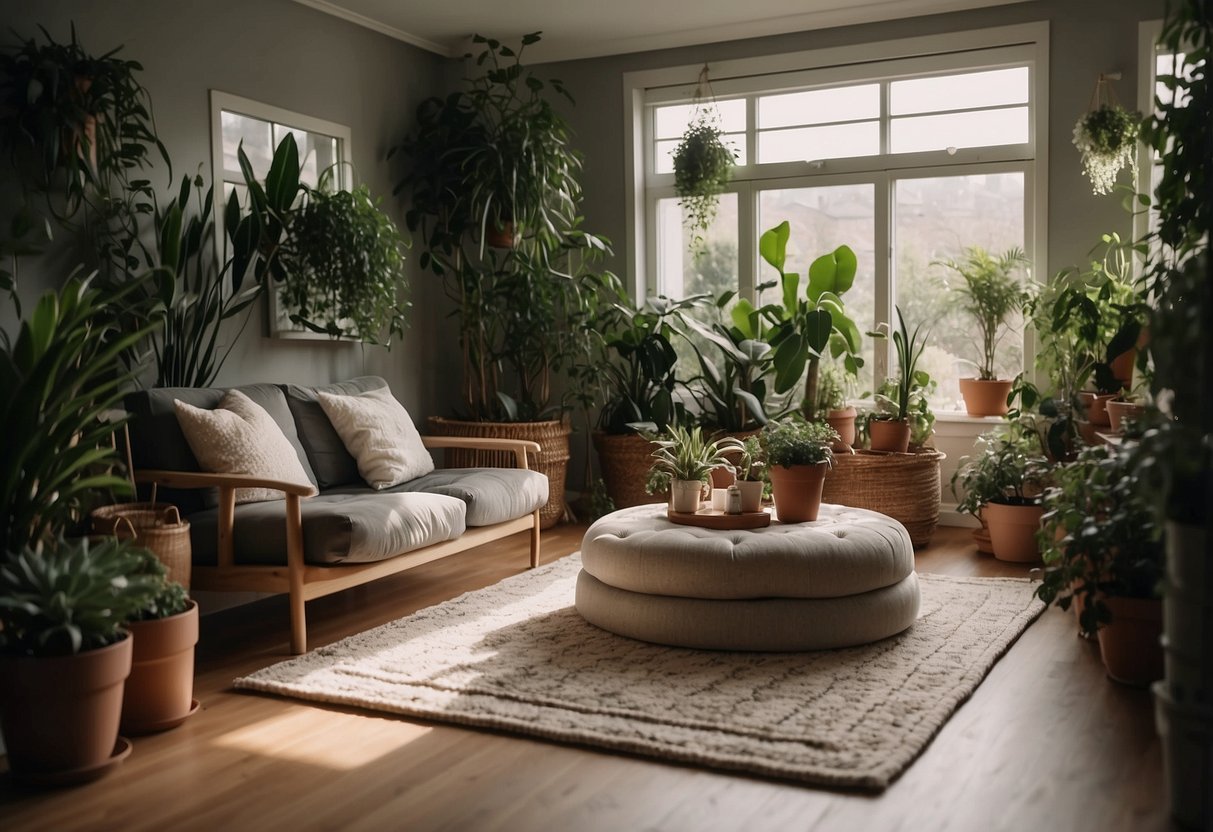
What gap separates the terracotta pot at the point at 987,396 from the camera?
5.80m

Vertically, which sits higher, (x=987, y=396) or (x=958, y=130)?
(x=958, y=130)

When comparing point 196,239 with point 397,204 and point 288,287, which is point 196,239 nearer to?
point 288,287

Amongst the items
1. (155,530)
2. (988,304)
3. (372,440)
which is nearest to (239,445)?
(155,530)

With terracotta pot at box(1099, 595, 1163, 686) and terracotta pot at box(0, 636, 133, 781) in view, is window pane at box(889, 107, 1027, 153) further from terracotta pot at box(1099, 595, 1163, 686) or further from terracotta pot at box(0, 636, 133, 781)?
terracotta pot at box(0, 636, 133, 781)

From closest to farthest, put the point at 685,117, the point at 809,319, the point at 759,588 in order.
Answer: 1. the point at 759,588
2. the point at 809,319
3. the point at 685,117

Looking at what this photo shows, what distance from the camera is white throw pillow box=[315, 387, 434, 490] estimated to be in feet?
15.5

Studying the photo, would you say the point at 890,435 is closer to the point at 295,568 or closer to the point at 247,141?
the point at 295,568

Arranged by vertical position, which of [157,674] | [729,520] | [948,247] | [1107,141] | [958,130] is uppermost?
[958,130]

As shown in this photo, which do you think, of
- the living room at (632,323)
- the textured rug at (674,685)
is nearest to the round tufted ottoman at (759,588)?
the textured rug at (674,685)

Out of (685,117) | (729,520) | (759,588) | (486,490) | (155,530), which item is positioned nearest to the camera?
(155,530)

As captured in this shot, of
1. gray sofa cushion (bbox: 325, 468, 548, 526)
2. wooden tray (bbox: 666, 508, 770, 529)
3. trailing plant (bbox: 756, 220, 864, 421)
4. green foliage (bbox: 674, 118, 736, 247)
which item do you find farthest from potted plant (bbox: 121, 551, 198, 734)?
green foliage (bbox: 674, 118, 736, 247)

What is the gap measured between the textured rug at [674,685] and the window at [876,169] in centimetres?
232

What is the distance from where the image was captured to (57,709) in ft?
8.83

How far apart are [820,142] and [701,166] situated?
693 mm
